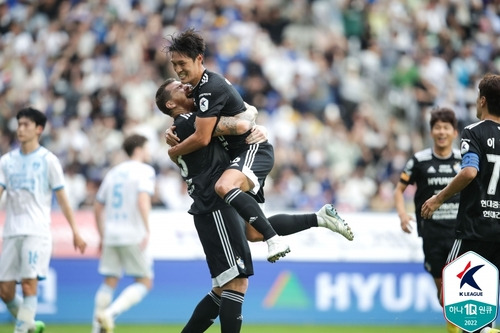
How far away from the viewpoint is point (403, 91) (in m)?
20.5

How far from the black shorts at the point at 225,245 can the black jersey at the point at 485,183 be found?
2.00m

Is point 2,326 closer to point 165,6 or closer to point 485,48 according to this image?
point 165,6

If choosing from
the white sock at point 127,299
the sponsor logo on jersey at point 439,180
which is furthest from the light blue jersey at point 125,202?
the sponsor logo on jersey at point 439,180

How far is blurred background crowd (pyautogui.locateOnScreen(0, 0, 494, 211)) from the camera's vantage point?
722 inches

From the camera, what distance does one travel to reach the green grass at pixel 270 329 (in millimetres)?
13172

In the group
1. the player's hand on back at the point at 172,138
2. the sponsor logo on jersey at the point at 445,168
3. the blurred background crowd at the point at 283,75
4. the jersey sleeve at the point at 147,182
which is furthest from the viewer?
the blurred background crowd at the point at 283,75

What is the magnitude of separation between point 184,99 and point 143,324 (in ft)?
22.9

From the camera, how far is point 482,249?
8.12 m

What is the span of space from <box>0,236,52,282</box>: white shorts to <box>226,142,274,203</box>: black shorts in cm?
305

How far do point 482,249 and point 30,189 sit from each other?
501 centimetres

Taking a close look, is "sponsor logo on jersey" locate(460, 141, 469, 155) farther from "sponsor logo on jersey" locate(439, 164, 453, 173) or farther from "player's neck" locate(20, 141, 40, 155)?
"player's neck" locate(20, 141, 40, 155)

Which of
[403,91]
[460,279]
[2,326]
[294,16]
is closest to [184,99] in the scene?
[460,279]

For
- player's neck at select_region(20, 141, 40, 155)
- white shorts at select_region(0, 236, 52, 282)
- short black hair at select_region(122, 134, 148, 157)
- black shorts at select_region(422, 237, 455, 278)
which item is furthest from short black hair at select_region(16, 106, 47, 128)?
black shorts at select_region(422, 237, 455, 278)

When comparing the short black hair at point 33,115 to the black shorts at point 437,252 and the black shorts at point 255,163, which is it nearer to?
the black shorts at point 255,163
